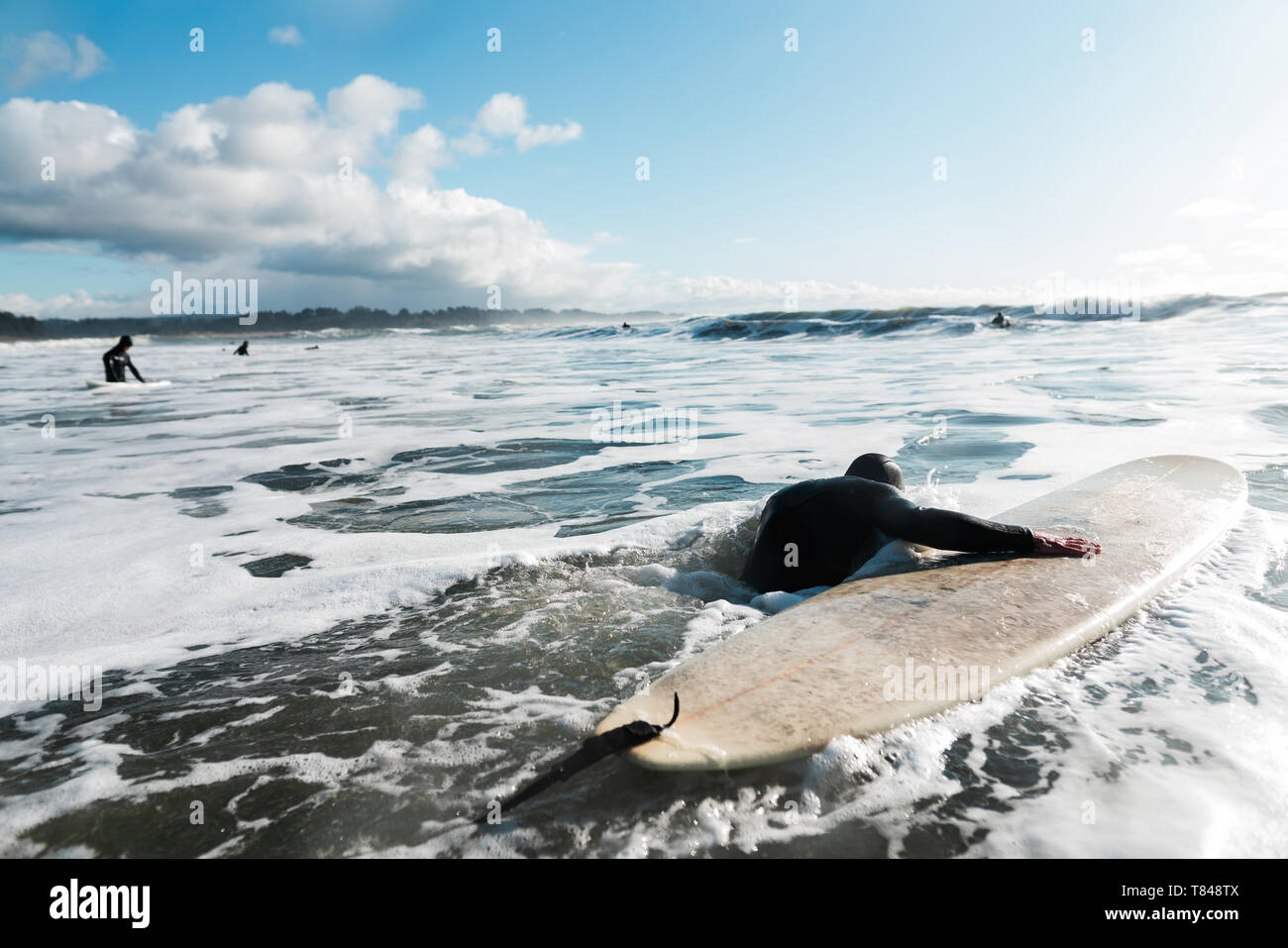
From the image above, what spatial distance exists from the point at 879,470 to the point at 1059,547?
2.88ft

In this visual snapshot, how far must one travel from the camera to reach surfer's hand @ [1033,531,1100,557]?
3.25m

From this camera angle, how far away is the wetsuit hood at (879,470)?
Answer: 3.60 m

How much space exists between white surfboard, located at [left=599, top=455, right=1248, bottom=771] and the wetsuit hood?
54 centimetres

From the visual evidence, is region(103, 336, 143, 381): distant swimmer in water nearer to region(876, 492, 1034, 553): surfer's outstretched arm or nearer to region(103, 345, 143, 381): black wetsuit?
region(103, 345, 143, 381): black wetsuit

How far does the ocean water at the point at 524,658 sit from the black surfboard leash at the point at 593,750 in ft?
0.14

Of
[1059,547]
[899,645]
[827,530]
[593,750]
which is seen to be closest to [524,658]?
[593,750]

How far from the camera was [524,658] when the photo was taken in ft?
8.52

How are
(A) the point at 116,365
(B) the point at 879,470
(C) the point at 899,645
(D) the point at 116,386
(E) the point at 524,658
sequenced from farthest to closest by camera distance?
(A) the point at 116,365 → (D) the point at 116,386 → (B) the point at 879,470 → (E) the point at 524,658 → (C) the point at 899,645

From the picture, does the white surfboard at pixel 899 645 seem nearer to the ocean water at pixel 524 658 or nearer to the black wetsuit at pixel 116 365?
the ocean water at pixel 524 658

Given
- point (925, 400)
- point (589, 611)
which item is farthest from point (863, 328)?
point (589, 611)

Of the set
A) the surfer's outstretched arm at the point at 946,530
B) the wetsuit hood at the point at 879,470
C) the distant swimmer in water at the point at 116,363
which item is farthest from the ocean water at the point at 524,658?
the distant swimmer in water at the point at 116,363

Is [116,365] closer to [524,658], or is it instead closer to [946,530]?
[524,658]
